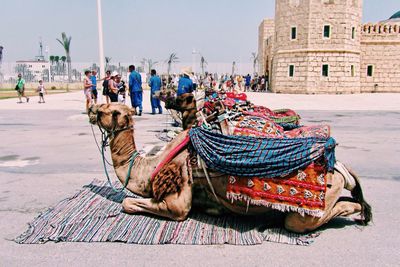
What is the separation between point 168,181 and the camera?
3779mm

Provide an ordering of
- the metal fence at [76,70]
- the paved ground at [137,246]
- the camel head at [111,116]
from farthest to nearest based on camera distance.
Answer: the metal fence at [76,70] < the camel head at [111,116] < the paved ground at [137,246]

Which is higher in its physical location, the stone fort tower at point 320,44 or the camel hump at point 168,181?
the stone fort tower at point 320,44

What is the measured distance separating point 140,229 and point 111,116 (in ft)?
4.16

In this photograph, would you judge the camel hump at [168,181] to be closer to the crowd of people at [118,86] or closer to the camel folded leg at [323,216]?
the camel folded leg at [323,216]

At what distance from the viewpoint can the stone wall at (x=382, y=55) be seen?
35.3 metres

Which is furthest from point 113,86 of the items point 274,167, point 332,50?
point 332,50

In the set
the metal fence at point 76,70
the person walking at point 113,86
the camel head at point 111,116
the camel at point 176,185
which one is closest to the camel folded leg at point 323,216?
the camel at point 176,185

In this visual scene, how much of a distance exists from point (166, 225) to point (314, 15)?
31.6m

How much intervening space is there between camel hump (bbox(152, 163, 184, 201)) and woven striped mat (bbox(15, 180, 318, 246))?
404mm

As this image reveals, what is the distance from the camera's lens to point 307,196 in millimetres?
3471

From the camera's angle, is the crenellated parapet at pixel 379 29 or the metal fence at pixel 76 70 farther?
the metal fence at pixel 76 70

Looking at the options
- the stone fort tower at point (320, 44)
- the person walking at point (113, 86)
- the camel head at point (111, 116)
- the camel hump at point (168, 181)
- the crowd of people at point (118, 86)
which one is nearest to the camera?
the camel hump at point (168, 181)

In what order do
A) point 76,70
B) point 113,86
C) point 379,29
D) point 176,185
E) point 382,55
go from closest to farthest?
point 176,185
point 113,86
point 382,55
point 379,29
point 76,70

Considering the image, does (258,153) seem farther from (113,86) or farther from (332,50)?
(332,50)
